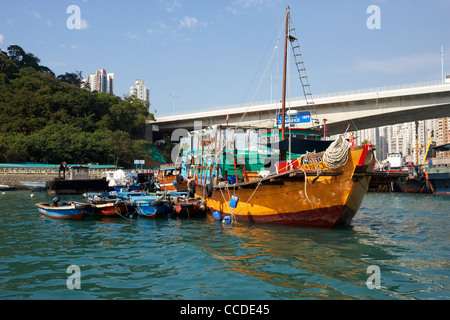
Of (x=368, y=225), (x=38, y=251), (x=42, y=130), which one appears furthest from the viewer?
(x=42, y=130)

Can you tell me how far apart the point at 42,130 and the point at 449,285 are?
55948 millimetres

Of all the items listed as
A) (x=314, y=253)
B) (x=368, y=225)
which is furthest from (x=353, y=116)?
(x=314, y=253)

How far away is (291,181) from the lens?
11938 millimetres

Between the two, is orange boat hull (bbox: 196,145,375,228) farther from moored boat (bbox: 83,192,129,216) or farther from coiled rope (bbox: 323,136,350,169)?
moored boat (bbox: 83,192,129,216)

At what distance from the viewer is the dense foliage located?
48.1 metres

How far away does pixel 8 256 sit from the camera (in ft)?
28.6

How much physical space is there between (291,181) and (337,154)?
2.02 metres

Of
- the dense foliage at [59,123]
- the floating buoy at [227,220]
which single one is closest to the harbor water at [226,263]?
the floating buoy at [227,220]

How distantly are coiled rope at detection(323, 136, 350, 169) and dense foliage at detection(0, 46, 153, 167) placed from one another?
154ft

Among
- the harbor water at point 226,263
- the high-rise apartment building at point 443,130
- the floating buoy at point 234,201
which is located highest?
the high-rise apartment building at point 443,130

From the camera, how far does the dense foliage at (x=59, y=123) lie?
4809 cm

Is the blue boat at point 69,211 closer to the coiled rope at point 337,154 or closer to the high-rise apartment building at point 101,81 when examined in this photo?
the coiled rope at point 337,154

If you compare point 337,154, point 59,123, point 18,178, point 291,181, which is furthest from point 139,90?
point 337,154
